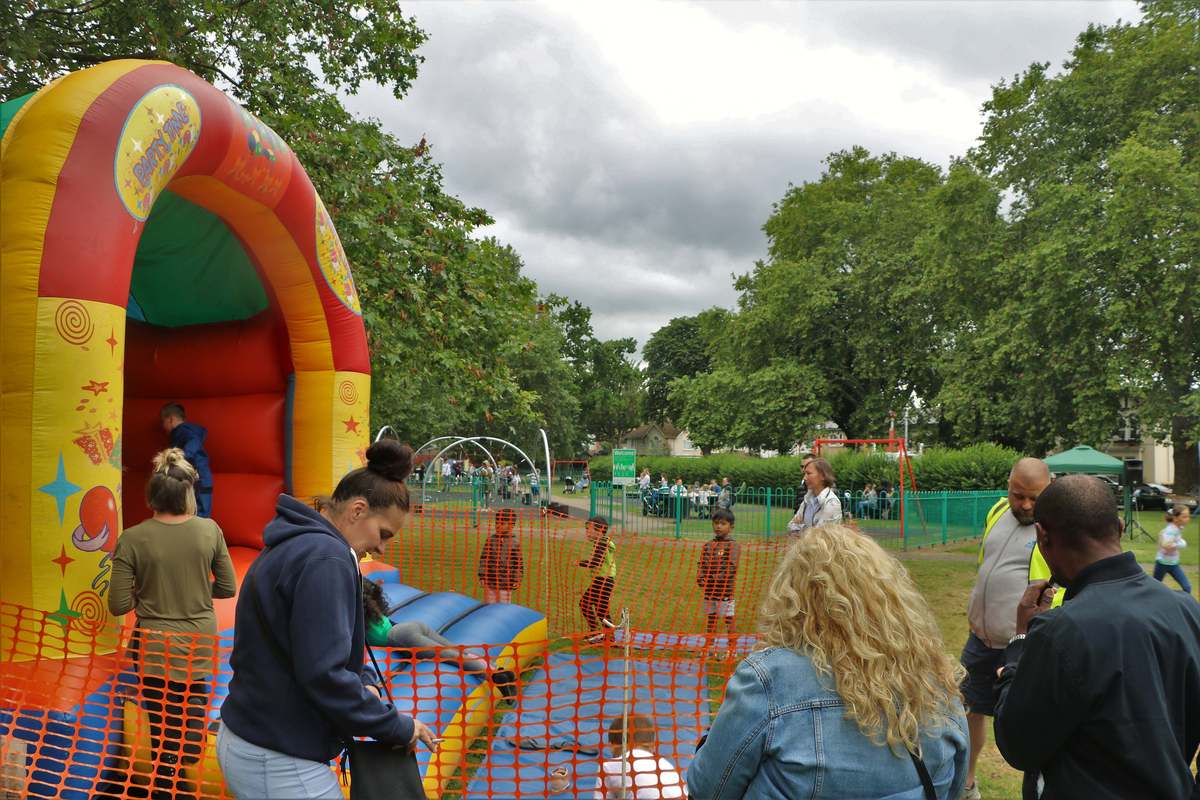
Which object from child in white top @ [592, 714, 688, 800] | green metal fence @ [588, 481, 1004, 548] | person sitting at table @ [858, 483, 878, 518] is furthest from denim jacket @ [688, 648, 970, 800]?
person sitting at table @ [858, 483, 878, 518]

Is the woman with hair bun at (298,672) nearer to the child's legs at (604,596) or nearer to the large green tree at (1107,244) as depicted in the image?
→ the child's legs at (604,596)

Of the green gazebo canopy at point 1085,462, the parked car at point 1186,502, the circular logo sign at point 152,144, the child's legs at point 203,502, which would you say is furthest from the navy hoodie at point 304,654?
the green gazebo canopy at point 1085,462

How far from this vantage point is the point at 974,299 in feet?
79.6

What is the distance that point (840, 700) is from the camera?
1.60 metres

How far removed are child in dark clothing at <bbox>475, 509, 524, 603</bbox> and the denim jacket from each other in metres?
6.40

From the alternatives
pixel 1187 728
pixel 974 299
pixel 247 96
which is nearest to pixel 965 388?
pixel 974 299

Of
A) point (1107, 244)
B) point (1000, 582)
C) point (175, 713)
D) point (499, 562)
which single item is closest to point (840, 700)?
point (1000, 582)

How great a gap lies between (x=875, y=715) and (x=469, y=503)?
2170 cm

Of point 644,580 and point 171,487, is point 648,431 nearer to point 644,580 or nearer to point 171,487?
point 644,580

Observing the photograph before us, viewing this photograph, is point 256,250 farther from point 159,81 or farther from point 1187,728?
point 1187,728

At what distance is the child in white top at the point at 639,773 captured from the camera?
3457mm

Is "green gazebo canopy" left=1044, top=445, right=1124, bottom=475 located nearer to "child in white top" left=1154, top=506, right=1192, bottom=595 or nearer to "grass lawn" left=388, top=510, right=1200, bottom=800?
"grass lawn" left=388, top=510, right=1200, bottom=800

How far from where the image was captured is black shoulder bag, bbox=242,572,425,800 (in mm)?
2107

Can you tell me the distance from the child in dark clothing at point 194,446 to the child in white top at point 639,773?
373cm
